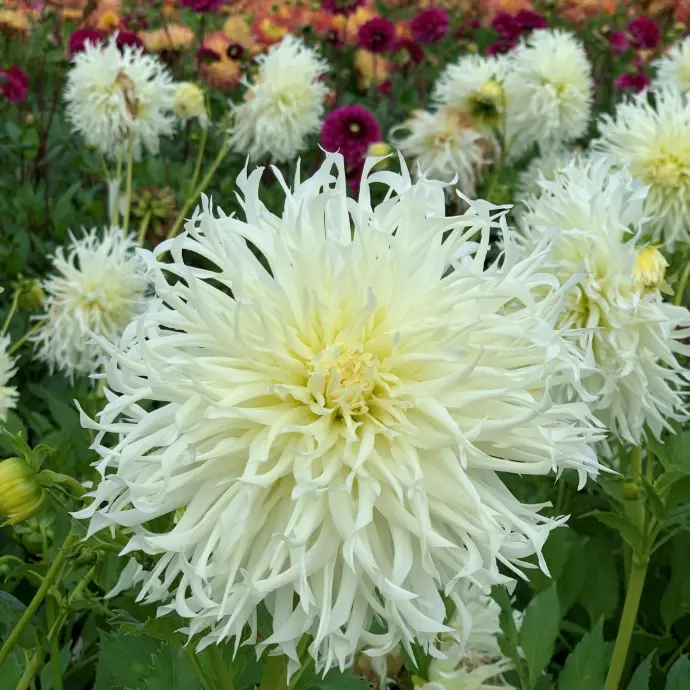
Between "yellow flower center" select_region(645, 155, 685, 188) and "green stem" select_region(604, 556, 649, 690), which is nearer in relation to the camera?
"green stem" select_region(604, 556, 649, 690)

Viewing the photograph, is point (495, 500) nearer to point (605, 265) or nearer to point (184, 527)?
point (184, 527)

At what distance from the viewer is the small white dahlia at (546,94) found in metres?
2.41

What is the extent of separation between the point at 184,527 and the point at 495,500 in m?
0.26

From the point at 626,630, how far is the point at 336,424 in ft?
2.06

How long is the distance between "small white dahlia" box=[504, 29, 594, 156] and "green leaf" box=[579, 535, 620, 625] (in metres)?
1.41

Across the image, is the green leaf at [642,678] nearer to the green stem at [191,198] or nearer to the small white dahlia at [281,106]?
the green stem at [191,198]

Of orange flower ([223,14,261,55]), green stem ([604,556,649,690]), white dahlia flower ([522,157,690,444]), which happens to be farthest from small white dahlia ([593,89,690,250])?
orange flower ([223,14,261,55])

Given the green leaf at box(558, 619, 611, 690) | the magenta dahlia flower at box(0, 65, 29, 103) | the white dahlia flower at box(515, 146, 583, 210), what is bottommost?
the green leaf at box(558, 619, 611, 690)

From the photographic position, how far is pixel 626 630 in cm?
110

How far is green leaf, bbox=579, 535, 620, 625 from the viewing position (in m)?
1.36

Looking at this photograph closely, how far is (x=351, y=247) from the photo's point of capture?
717mm

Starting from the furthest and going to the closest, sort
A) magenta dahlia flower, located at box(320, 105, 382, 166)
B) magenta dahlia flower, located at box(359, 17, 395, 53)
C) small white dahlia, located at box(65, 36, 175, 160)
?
magenta dahlia flower, located at box(359, 17, 395, 53) < magenta dahlia flower, located at box(320, 105, 382, 166) < small white dahlia, located at box(65, 36, 175, 160)

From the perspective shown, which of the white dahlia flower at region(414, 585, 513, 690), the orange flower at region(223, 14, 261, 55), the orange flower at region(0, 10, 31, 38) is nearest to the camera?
the white dahlia flower at region(414, 585, 513, 690)

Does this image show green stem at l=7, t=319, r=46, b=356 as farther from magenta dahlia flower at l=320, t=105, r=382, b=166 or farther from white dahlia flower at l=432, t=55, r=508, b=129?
white dahlia flower at l=432, t=55, r=508, b=129
